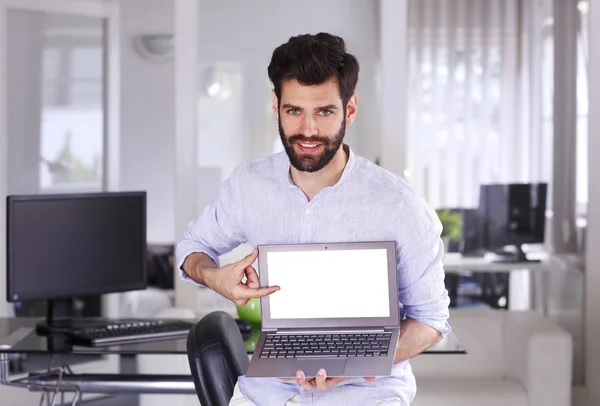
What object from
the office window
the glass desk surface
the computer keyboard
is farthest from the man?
the office window

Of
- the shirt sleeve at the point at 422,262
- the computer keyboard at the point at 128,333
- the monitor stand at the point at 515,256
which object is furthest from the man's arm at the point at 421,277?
the monitor stand at the point at 515,256

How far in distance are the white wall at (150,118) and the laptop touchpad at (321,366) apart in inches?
113

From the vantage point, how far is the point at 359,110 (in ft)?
14.8

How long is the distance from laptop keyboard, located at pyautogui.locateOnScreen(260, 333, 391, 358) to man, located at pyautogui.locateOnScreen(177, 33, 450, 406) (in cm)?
6

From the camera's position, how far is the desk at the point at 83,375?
308cm

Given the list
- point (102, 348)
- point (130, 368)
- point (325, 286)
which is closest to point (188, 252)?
point (325, 286)

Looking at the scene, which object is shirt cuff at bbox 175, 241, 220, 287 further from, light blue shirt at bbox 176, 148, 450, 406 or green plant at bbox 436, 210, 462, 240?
green plant at bbox 436, 210, 462, 240

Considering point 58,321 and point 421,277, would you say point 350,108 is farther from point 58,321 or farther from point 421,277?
point 58,321

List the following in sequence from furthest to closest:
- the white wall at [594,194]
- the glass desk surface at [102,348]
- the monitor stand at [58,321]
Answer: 1. the white wall at [594,194]
2. the monitor stand at [58,321]
3. the glass desk surface at [102,348]

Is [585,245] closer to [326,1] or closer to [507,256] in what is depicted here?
[507,256]

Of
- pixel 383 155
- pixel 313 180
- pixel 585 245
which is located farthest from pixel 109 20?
pixel 313 180

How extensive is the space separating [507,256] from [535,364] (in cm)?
88

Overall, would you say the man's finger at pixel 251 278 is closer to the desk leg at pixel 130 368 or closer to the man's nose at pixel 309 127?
the man's nose at pixel 309 127

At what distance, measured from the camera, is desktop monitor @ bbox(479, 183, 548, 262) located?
469cm
